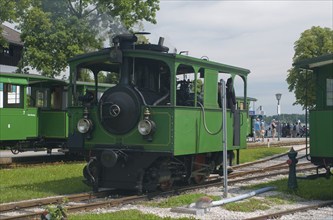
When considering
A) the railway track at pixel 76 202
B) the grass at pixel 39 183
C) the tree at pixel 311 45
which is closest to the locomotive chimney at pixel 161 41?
the railway track at pixel 76 202

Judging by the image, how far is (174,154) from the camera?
33.9ft

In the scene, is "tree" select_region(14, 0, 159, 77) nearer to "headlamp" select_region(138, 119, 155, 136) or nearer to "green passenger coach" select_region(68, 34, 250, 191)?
"green passenger coach" select_region(68, 34, 250, 191)

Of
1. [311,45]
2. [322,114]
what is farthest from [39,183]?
[311,45]

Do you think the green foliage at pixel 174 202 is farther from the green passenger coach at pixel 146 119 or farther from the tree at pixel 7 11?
the tree at pixel 7 11

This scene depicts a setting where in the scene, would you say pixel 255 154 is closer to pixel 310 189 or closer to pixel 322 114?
pixel 310 189

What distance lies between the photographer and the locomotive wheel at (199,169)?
39.6 feet

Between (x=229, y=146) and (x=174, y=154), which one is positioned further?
(x=229, y=146)

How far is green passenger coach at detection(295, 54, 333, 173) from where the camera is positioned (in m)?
10.8

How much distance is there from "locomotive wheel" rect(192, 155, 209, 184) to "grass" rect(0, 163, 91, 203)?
254 cm

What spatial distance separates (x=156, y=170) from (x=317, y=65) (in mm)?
4373

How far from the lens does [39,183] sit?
12.4 m

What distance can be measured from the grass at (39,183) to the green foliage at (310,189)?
460cm

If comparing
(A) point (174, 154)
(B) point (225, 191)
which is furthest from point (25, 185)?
(B) point (225, 191)

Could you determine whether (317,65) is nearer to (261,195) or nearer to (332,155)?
(332,155)
